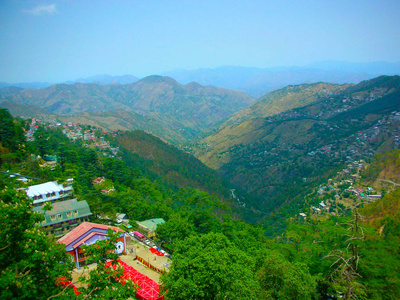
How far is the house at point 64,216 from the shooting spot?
2433cm

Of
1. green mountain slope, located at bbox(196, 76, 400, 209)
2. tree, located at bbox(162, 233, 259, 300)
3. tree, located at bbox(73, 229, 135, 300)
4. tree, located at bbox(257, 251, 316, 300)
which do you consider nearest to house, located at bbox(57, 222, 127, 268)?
tree, located at bbox(162, 233, 259, 300)

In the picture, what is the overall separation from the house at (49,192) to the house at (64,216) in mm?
3257

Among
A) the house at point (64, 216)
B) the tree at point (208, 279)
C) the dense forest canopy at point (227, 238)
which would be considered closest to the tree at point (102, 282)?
the dense forest canopy at point (227, 238)

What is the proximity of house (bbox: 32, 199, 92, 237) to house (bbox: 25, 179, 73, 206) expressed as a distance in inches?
128

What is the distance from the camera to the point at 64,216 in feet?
82.4

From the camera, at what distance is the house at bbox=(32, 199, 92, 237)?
79.8 feet

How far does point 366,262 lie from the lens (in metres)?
16.9

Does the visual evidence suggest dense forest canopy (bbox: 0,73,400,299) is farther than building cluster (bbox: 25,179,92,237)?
No

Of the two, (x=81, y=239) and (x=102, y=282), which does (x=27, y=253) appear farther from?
(x=81, y=239)

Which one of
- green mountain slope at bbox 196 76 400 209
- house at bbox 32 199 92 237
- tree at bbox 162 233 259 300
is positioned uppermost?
tree at bbox 162 233 259 300

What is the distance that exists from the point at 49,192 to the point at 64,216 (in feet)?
20.5

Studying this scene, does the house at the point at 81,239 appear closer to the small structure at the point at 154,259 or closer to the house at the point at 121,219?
the small structure at the point at 154,259

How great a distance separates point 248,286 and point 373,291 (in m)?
8.71

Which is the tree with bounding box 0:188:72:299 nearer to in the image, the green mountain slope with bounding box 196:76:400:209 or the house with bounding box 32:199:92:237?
the house with bounding box 32:199:92:237
